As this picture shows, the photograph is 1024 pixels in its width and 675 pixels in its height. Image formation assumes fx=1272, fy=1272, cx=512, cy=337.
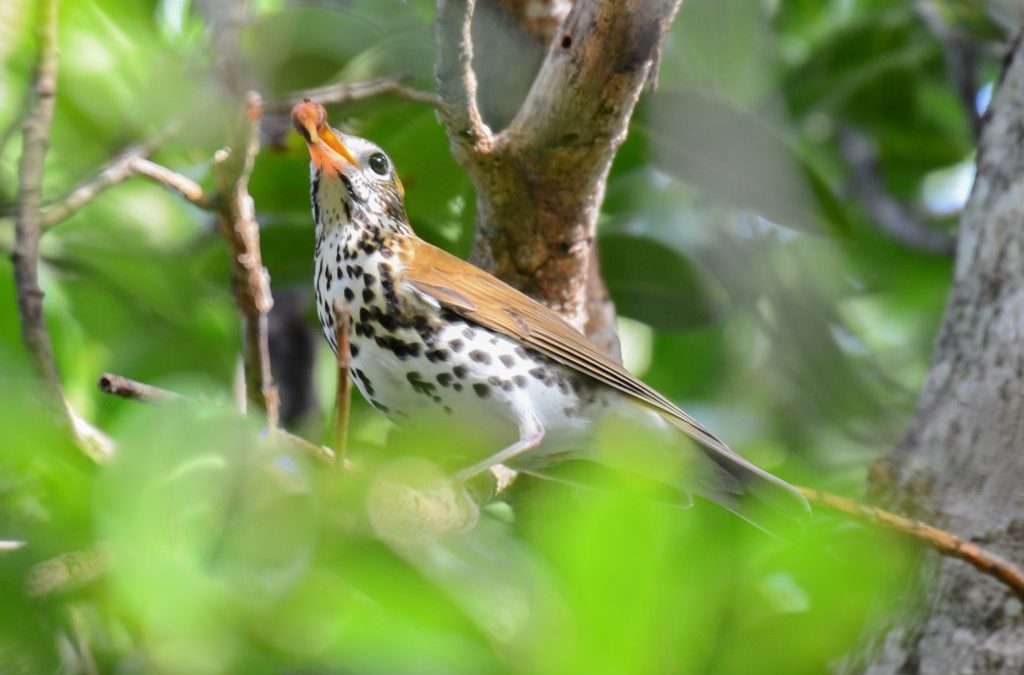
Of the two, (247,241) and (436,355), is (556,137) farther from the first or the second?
(247,241)

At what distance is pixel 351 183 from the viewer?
303 cm

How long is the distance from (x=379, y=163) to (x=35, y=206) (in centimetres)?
112

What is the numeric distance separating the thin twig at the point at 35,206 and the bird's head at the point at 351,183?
86 centimetres

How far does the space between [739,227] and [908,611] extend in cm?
152

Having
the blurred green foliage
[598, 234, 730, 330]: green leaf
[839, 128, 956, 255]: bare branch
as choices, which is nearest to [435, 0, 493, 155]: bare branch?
the blurred green foliage

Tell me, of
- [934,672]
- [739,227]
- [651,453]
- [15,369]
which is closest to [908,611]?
[934,672]

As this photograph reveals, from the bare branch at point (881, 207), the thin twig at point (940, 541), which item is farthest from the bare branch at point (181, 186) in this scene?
the bare branch at point (881, 207)

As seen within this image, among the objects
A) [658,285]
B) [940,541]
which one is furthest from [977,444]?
[658,285]

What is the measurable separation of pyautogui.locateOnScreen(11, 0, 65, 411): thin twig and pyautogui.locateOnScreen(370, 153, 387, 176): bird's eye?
3.31 feet

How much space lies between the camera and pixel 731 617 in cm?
146

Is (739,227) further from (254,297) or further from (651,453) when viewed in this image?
(254,297)

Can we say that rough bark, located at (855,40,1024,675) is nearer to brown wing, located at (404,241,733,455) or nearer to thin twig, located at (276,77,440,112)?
brown wing, located at (404,241,733,455)

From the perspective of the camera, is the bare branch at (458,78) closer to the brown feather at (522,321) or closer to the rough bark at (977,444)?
the brown feather at (522,321)

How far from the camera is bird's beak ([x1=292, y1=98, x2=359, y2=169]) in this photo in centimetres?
254
